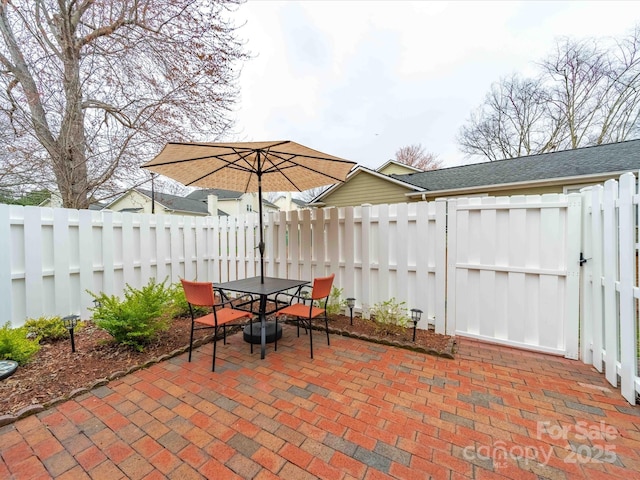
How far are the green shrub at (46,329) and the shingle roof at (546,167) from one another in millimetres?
10219

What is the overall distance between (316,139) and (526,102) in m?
13.3

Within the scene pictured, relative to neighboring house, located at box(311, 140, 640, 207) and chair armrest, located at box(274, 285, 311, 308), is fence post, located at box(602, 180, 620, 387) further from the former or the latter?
neighboring house, located at box(311, 140, 640, 207)

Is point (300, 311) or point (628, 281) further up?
point (628, 281)

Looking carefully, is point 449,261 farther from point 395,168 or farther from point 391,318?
point 395,168

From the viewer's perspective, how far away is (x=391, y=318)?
3.74 meters

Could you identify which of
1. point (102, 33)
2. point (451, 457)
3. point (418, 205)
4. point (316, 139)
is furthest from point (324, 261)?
point (316, 139)

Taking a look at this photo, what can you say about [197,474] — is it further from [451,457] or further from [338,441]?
[451,457]

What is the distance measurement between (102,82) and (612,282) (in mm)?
8842

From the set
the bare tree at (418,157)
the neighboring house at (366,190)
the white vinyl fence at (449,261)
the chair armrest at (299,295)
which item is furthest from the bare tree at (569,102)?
the chair armrest at (299,295)

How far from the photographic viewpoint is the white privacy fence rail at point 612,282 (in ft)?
6.81

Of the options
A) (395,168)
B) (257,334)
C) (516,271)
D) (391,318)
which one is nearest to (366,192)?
(395,168)

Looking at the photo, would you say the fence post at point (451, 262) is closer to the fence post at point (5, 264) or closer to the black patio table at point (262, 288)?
the black patio table at point (262, 288)

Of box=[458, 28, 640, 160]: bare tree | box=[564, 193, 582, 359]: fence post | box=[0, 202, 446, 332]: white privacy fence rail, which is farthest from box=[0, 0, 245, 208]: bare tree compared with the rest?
box=[458, 28, 640, 160]: bare tree

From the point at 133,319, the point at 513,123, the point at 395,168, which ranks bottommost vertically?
the point at 133,319
